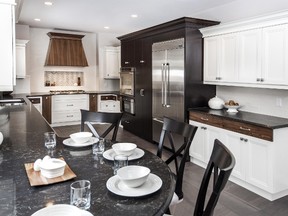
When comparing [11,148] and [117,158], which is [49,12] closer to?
[11,148]

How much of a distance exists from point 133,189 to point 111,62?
704cm

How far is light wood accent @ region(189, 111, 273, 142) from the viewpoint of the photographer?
9.62ft

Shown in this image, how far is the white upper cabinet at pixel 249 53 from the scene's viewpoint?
3102 mm

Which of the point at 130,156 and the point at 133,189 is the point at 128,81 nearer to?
the point at 130,156

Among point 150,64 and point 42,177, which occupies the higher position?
point 150,64

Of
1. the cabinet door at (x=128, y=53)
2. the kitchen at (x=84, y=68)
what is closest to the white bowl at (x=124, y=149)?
the kitchen at (x=84, y=68)

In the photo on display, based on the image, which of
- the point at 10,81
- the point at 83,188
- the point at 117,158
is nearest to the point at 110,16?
A: the point at 10,81

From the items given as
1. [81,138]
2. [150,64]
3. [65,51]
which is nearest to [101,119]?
[81,138]

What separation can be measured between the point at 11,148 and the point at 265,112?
10.9 ft

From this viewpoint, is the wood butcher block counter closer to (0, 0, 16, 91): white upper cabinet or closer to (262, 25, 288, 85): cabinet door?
(262, 25, 288, 85): cabinet door

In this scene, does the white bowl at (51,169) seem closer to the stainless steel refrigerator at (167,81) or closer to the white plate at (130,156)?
the white plate at (130,156)

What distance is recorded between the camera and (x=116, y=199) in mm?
1165

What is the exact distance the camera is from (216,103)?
4.15 m

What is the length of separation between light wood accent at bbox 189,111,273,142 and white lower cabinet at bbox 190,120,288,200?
49mm
